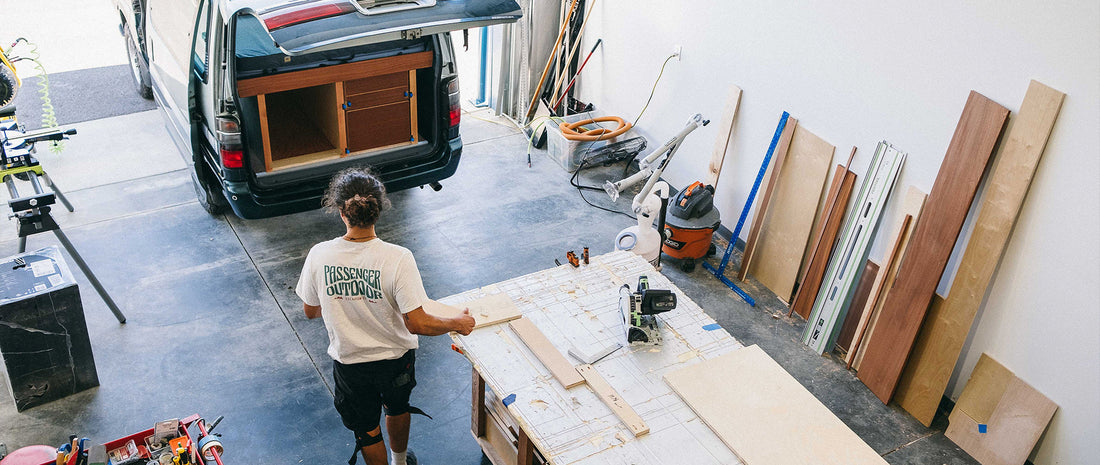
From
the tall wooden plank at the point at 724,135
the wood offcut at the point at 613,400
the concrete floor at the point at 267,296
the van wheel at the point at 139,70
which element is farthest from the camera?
the van wheel at the point at 139,70

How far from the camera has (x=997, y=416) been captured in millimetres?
3955

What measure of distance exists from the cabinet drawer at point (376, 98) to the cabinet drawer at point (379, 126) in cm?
3

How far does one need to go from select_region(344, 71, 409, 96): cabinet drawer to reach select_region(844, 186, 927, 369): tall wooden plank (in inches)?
117

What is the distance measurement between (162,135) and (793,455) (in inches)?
225

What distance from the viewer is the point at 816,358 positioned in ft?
15.3

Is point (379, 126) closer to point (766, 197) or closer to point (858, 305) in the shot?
point (766, 197)

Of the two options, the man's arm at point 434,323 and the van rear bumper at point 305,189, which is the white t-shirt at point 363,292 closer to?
the man's arm at point 434,323

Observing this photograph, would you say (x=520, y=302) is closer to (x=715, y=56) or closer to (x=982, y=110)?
(x=982, y=110)

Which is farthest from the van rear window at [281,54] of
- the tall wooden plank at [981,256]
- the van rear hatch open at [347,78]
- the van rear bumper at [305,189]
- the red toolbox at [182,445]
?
the tall wooden plank at [981,256]

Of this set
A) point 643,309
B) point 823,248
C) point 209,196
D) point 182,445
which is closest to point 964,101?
point 823,248

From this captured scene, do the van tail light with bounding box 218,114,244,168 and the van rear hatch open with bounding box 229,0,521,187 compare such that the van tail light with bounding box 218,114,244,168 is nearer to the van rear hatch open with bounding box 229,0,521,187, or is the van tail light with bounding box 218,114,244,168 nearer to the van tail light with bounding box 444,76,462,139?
the van rear hatch open with bounding box 229,0,521,187

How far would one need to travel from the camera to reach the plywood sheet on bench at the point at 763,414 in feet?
9.59

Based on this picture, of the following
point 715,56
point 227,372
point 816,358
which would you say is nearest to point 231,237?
point 227,372

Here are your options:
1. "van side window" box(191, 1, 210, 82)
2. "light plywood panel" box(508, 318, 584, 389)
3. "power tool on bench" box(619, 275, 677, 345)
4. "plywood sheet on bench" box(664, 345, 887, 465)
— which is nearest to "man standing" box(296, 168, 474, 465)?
"light plywood panel" box(508, 318, 584, 389)
